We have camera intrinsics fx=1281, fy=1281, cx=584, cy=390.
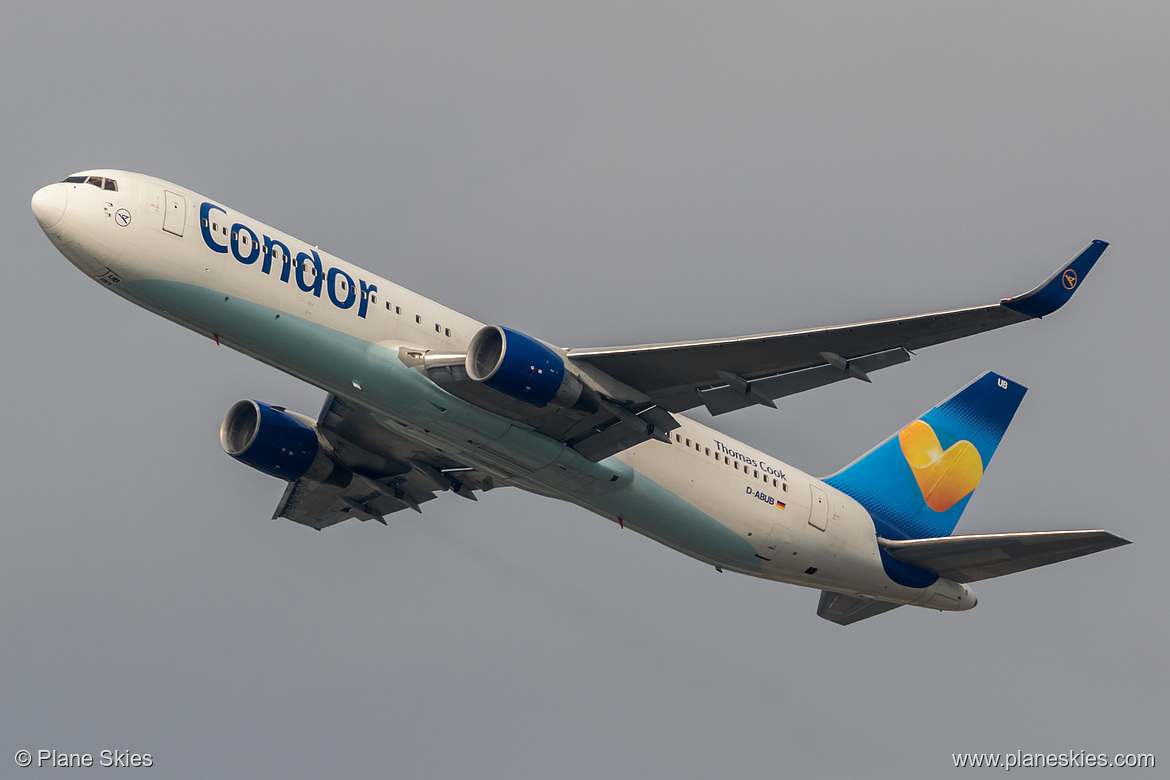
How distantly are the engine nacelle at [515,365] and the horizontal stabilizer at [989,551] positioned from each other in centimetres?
1297

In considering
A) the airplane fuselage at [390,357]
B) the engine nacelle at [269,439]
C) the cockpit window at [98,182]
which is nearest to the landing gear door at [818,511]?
the airplane fuselage at [390,357]

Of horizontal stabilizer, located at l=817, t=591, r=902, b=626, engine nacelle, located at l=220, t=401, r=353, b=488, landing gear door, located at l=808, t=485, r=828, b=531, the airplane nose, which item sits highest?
the airplane nose

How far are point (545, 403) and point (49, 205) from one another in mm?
11911

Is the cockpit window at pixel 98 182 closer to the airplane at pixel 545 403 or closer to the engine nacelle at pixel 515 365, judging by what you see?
the airplane at pixel 545 403

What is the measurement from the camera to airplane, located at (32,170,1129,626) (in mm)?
29047

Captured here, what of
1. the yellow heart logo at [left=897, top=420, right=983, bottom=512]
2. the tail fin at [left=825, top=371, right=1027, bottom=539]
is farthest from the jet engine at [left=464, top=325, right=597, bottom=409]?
the yellow heart logo at [left=897, top=420, right=983, bottom=512]

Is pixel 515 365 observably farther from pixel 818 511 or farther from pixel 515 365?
pixel 818 511

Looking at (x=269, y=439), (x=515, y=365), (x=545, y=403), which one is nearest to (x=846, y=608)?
(x=545, y=403)

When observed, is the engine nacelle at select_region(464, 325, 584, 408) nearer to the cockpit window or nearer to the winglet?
the cockpit window

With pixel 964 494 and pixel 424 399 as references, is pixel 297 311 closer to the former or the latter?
pixel 424 399

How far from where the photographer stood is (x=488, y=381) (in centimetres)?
2941

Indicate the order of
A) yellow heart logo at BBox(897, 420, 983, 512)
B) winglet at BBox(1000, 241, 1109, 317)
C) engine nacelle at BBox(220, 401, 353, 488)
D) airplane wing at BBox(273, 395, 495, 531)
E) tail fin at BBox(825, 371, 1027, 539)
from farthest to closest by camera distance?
yellow heart logo at BBox(897, 420, 983, 512)
tail fin at BBox(825, 371, 1027, 539)
airplane wing at BBox(273, 395, 495, 531)
engine nacelle at BBox(220, 401, 353, 488)
winglet at BBox(1000, 241, 1109, 317)

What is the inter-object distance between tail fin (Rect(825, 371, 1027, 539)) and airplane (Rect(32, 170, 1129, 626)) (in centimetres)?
11

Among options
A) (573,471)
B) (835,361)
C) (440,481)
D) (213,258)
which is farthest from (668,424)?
(213,258)
